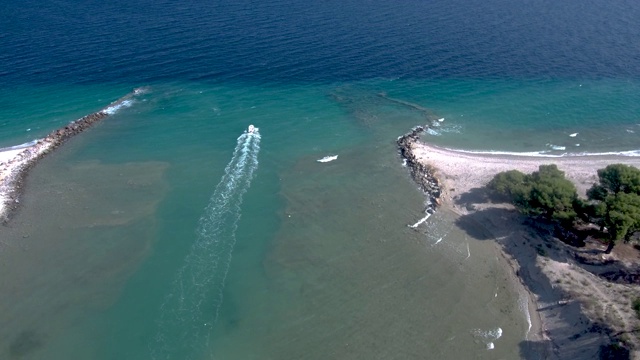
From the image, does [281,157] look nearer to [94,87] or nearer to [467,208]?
[467,208]

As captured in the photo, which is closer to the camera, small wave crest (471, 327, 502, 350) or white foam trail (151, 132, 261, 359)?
small wave crest (471, 327, 502, 350)

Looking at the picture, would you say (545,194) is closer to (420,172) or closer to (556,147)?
(420,172)

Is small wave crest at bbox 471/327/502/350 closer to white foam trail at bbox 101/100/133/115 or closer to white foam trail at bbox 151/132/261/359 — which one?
white foam trail at bbox 151/132/261/359

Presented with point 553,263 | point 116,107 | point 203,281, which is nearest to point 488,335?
point 553,263

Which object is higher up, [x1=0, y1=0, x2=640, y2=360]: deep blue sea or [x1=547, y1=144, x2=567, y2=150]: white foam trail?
[x1=0, y1=0, x2=640, y2=360]: deep blue sea

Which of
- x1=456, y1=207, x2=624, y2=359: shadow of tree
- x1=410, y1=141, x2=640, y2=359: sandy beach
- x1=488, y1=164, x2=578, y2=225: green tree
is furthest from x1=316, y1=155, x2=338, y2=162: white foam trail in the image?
x1=488, y1=164, x2=578, y2=225: green tree

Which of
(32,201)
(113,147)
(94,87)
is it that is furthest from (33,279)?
(94,87)
